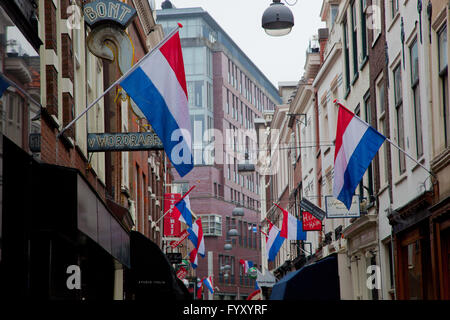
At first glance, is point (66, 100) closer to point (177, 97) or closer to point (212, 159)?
point (177, 97)

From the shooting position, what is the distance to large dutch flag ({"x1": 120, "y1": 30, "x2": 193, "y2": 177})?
1104cm

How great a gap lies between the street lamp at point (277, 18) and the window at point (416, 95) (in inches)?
118

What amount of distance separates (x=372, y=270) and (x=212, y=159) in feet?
222

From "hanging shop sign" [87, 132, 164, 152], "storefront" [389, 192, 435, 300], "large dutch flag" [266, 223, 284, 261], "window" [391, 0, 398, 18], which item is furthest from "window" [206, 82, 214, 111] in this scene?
"hanging shop sign" [87, 132, 164, 152]

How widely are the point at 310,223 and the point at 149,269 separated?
8.04 m

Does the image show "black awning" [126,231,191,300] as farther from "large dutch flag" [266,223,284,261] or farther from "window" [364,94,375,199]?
"large dutch flag" [266,223,284,261]

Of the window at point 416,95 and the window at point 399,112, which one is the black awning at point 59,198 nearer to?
the window at point 416,95

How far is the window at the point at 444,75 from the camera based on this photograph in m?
13.6

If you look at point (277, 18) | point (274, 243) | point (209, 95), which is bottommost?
point (274, 243)

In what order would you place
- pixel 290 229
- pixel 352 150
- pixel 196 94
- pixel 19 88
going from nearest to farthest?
pixel 19 88
pixel 352 150
pixel 290 229
pixel 196 94

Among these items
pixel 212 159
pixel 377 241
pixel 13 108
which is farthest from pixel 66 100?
pixel 212 159

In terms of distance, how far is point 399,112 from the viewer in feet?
58.3

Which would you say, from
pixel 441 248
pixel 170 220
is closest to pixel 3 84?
pixel 441 248

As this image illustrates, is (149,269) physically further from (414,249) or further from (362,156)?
(362,156)
